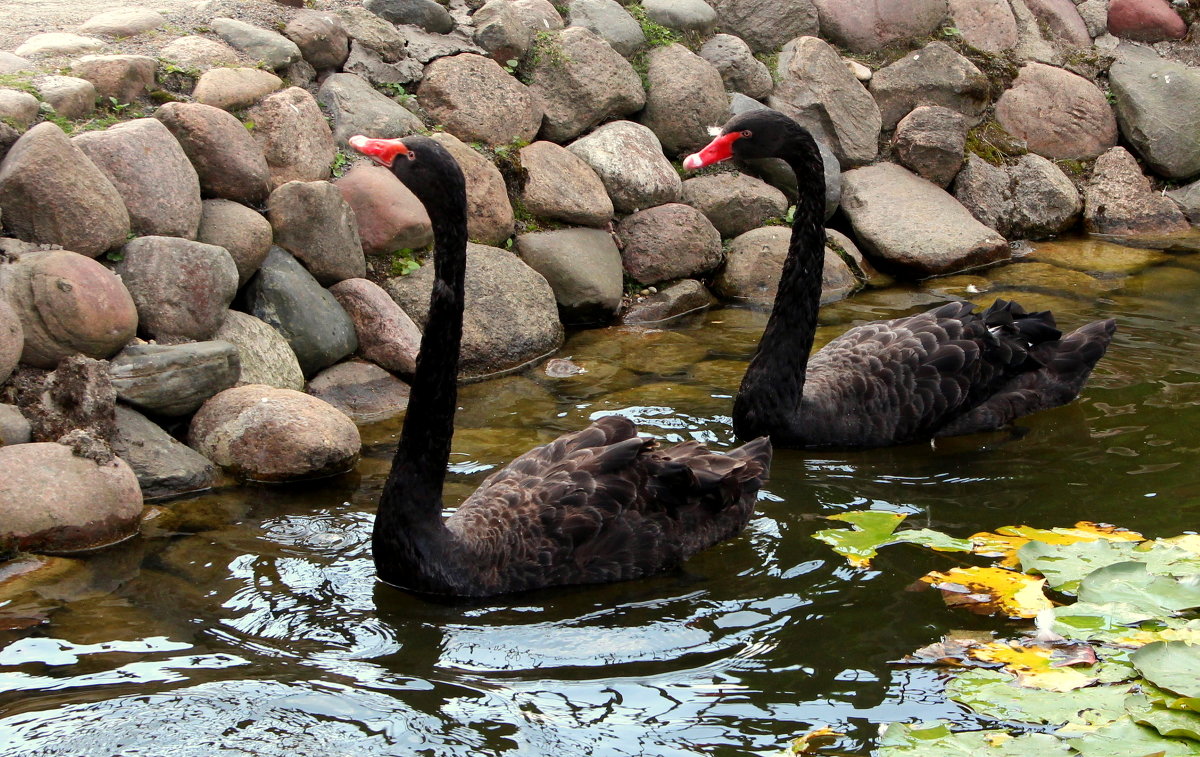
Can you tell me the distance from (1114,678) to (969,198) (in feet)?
23.6

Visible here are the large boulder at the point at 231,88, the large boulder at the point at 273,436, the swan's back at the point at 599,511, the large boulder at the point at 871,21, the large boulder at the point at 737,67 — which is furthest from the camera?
the large boulder at the point at 871,21

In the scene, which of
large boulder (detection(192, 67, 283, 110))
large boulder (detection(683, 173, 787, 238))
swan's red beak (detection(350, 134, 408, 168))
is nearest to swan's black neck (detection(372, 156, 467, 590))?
swan's red beak (detection(350, 134, 408, 168))

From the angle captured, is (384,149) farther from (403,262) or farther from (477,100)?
(477,100)

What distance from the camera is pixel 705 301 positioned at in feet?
28.4

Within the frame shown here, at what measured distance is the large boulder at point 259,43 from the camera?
768 centimetres

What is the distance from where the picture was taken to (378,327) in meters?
6.93

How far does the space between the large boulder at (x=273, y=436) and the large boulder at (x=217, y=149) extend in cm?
150

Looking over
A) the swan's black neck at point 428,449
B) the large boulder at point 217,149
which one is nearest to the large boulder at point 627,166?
the large boulder at point 217,149

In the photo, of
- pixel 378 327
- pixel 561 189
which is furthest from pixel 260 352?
pixel 561 189

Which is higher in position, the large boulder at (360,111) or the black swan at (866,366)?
the large boulder at (360,111)

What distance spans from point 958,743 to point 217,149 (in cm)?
508

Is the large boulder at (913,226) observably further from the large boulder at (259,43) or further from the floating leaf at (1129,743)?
the floating leaf at (1129,743)

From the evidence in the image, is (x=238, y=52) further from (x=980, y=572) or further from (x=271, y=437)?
(x=980, y=572)

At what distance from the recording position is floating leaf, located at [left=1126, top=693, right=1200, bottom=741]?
330cm
